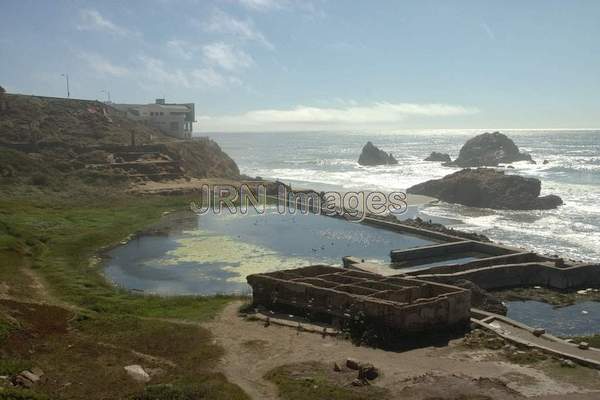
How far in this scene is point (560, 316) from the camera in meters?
27.1

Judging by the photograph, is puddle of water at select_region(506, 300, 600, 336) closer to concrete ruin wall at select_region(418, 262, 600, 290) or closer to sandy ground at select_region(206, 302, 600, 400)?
concrete ruin wall at select_region(418, 262, 600, 290)

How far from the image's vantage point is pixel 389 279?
25.2 metres

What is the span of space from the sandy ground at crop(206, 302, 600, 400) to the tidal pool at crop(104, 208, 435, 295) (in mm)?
8492

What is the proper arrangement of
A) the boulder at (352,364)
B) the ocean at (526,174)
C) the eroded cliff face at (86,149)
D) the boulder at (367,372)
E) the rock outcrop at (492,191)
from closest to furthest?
the boulder at (367,372)
the boulder at (352,364)
the ocean at (526,174)
the rock outcrop at (492,191)
the eroded cliff face at (86,149)

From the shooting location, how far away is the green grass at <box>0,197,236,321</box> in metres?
26.2

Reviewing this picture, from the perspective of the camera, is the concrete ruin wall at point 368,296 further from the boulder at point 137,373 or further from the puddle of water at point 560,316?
the boulder at point 137,373

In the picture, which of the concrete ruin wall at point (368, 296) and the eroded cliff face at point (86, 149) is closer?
the concrete ruin wall at point (368, 296)

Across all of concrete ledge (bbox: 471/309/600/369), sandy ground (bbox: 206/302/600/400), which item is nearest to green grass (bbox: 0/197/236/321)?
sandy ground (bbox: 206/302/600/400)

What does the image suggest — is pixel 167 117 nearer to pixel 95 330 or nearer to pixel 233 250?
pixel 233 250

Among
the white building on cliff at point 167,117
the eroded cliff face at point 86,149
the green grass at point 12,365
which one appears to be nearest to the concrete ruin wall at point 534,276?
the green grass at point 12,365

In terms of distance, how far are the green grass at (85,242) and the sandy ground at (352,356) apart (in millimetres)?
3824

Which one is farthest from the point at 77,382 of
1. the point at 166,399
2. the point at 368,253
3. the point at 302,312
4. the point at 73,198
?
the point at 73,198

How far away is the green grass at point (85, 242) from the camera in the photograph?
86.1ft

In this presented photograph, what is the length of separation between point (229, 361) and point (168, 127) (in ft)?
296
